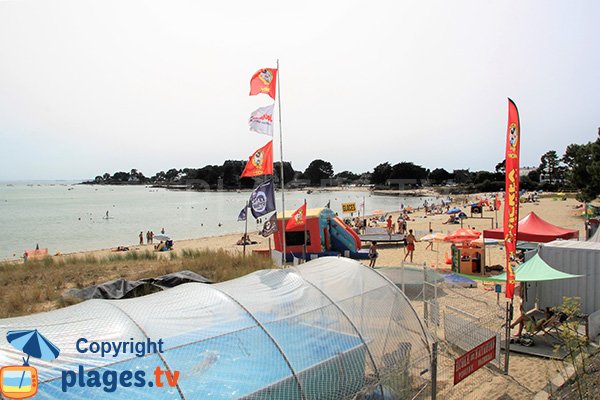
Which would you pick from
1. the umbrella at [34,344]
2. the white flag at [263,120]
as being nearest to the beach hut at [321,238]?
the white flag at [263,120]

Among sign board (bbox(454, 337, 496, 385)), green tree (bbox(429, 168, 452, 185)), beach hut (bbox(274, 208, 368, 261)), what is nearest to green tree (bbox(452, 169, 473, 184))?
green tree (bbox(429, 168, 452, 185))

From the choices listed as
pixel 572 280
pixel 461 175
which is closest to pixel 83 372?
pixel 572 280

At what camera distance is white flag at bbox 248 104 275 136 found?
13.6 meters

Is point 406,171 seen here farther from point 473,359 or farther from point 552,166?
point 473,359

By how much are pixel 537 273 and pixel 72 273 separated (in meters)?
14.0

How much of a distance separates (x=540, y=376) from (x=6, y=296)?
40.9 ft

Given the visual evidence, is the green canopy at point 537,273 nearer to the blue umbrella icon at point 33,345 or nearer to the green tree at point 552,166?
the blue umbrella icon at point 33,345

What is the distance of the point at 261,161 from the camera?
13602 millimetres

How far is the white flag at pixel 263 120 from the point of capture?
534 inches

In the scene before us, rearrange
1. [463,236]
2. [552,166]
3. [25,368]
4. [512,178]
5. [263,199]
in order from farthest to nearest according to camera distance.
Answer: [552,166] → [463,236] → [263,199] → [512,178] → [25,368]

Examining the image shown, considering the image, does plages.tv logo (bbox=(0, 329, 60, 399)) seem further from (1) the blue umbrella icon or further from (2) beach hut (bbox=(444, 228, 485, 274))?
(2) beach hut (bbox=(444, 228, 485, 274))

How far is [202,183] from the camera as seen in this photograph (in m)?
186

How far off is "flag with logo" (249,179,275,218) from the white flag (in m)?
1.74

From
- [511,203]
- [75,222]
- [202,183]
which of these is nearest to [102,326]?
[511,203]
